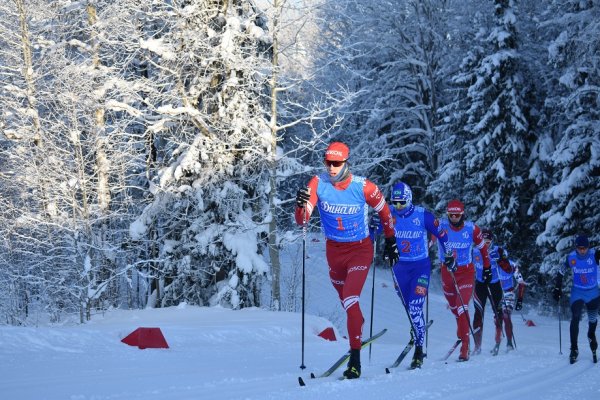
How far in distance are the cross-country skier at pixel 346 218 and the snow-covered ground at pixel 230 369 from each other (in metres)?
0.94

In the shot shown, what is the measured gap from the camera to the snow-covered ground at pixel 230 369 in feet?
18.2

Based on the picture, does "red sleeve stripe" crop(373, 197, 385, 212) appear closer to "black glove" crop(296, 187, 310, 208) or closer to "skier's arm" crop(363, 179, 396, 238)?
"skier's arm" crop(363, 179, 396, 238)

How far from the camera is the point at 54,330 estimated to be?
26.3 ft

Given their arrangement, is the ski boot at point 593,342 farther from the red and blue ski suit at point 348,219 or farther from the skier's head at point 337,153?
the skier's head at point 337,153

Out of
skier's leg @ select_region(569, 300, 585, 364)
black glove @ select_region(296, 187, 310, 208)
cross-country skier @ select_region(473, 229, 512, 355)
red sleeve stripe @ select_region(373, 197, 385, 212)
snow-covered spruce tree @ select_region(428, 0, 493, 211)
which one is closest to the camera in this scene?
black glove @ select_region(296, 187, 310, 208)

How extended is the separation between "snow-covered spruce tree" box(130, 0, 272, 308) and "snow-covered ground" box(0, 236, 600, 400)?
12.7 ft

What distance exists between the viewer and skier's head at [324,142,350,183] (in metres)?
6.92

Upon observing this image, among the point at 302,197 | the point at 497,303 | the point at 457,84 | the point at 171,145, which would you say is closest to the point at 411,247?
the point at 302,197

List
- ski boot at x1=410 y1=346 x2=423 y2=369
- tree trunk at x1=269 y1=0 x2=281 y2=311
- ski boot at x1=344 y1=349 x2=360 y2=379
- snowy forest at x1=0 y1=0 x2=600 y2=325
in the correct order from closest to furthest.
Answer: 1. ski boot at x1=344 y1=349 x2=360 y2=379
2. ski boot at x1=410 y1=346 x2=423 y2=369
3. snowy forest at x1=0 y1=0 x2=600 y2=325
4. tree trunk at x1=269 y1=0 x2=281 y2=311

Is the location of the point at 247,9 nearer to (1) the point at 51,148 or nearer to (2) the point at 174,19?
(2) the point at 174,19

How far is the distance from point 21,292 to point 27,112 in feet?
15.0

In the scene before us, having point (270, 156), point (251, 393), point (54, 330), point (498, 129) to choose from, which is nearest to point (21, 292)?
point (270, 156)

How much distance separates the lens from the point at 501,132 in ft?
79.0

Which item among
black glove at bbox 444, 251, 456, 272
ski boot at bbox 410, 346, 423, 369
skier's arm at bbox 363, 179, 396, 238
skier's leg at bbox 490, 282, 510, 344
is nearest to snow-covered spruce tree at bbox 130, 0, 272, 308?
skier's leg at bbox 490, 282, 510, 344
